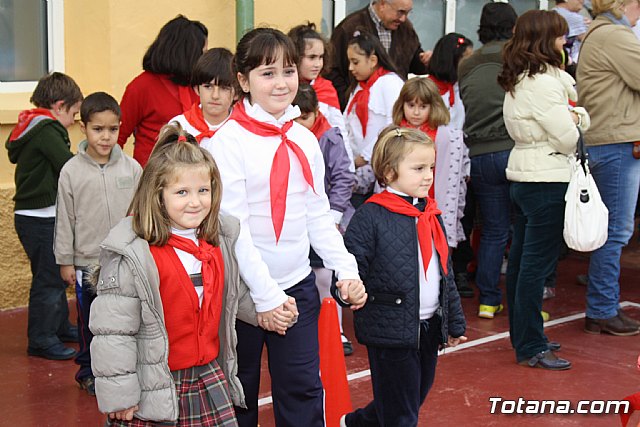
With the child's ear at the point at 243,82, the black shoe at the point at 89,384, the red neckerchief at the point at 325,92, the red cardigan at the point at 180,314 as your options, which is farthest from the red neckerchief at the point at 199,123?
the red cardigan at the point at 180,314

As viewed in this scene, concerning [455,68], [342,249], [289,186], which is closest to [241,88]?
[289,186]

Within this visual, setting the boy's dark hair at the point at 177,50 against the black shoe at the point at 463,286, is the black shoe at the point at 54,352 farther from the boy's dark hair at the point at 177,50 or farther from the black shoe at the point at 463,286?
the black shoe at the point at 463,286

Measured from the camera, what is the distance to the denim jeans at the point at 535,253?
5.89m

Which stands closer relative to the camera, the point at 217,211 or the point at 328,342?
the point at 217,211

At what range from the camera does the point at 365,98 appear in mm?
6793

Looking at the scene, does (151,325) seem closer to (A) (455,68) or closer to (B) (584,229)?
(B) (584,229)

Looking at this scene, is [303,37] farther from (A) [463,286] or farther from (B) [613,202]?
(A) [463,286]

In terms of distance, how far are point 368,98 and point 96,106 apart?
2.09 metres

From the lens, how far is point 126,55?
280 inches

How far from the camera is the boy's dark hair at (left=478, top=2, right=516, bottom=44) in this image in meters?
7.09

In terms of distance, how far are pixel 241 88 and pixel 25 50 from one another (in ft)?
12.2

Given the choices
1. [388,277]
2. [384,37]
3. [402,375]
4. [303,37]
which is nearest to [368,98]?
[303,37]

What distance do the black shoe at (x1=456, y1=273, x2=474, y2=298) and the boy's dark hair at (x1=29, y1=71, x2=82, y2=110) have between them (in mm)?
3472

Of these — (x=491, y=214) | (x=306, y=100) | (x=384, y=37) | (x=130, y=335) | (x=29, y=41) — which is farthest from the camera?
(x=384, y=37)
